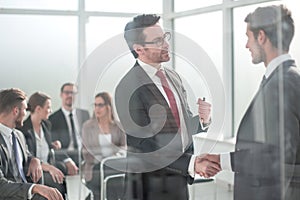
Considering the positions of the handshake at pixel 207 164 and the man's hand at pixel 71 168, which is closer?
the man's hand at pixel 71 168

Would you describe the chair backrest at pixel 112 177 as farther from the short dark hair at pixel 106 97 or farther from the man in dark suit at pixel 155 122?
Result: the short dark hair at pixel 106 97

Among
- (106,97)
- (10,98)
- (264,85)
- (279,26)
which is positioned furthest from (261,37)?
(10,98)

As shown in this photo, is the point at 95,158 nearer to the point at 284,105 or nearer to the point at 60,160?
the point at 60,160

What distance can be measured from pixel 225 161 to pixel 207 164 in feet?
0.29

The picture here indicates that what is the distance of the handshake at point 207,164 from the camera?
1.94 metres

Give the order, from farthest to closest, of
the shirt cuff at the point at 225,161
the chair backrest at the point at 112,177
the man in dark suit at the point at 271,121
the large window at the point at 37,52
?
the man in dark suit at the point at 271,121, the shirt cuff at the point at 225,161, the chair backrest at the point at 112,177, the large window at the point at 37,52

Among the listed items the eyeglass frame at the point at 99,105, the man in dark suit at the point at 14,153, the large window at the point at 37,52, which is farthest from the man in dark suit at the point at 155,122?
the man in dark suit at the point at 14,153

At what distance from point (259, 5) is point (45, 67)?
0.96m

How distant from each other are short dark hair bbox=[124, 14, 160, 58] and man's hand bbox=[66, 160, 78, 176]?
48 centimetres

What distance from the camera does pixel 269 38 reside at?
214 cm

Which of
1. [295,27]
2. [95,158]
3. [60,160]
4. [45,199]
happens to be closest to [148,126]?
[95,158]

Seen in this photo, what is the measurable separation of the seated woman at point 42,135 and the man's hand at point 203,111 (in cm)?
58

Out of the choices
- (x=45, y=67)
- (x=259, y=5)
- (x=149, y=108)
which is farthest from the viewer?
(x=259, y=5)

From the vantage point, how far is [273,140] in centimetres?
217
